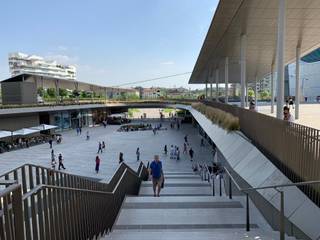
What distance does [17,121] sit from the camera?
123 ft

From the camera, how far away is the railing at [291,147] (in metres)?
5.14

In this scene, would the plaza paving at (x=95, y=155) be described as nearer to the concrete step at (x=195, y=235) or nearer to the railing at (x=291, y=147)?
the railing at (x=291, y=147)

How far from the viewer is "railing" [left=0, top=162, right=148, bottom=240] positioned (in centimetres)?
250

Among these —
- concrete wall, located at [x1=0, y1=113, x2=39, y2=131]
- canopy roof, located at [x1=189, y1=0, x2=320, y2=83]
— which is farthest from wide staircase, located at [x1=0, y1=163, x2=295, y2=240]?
concrete wall, located at [x1=0, y1=113, x2=39, y2=131]

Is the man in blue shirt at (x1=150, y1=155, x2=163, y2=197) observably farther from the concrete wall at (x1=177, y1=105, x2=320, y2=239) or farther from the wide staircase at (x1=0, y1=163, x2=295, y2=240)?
the concrete wall at (x1=177, y1=105, x2=320, y2=239)

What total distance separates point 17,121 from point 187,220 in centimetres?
3467

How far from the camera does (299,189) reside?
5.39 metres

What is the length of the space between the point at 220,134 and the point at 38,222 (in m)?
11.3

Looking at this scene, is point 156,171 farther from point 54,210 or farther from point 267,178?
point 54,210

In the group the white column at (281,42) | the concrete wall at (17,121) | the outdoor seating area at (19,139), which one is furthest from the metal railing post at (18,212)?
the concrete wall at (17,121)

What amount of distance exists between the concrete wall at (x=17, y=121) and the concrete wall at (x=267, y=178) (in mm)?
28712

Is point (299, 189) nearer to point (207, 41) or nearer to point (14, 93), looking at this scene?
point (207, 41)

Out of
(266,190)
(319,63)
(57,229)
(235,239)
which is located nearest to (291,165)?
(266,190)

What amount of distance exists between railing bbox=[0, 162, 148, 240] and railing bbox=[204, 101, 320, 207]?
11.6 ft
